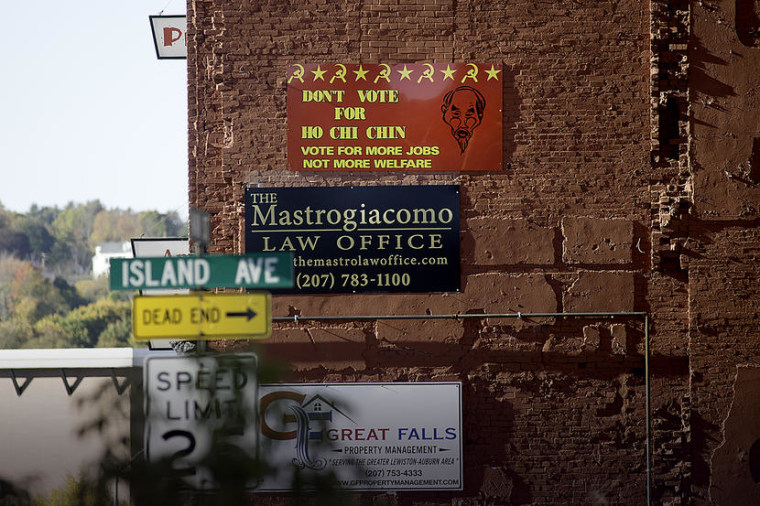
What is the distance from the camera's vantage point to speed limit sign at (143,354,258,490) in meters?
5.62

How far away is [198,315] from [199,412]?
2.48ft

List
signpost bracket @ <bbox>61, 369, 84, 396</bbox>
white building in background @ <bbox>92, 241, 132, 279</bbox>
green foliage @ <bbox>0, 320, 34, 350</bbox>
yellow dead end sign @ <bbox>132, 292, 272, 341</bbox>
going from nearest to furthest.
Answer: yellow dead end sign @ <bbox>132, 292, 272, 341</bbox>, signpost bracket @ <bbox>61, 369, 84, 396</bbox>, green foliage @ <bbox>0, 320, 34, 350</bbox>, white building in background @ <bbox>92, 241, 132, 279</bbox>

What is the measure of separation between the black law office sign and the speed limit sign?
5.71 metres

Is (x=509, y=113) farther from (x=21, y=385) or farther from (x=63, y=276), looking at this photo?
(x=63, y=276)

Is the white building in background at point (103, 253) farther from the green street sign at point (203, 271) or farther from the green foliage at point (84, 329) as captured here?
the green street sign at point (203, 271)

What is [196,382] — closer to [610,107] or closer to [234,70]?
[234,70]

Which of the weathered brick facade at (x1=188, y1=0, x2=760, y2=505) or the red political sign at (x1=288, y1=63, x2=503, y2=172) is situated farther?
the red political sign at (x1=288, y1=63, x2=503, y2=172)

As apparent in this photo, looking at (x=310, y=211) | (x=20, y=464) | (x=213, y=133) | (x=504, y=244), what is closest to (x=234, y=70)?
(x=213, y=133)

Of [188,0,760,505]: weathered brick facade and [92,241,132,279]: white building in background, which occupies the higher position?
[188,0,760,505]: weathered brick facade

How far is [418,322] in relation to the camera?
475 inches

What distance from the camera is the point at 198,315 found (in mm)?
6570

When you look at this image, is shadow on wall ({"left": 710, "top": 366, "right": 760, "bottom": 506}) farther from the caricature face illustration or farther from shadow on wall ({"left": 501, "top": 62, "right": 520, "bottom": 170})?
the caricature face illustration

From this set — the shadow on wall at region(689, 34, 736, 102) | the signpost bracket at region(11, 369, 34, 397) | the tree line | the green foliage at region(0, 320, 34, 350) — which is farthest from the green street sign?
the green foliage at region(0, 320, 34, 350)

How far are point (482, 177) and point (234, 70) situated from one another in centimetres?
353
